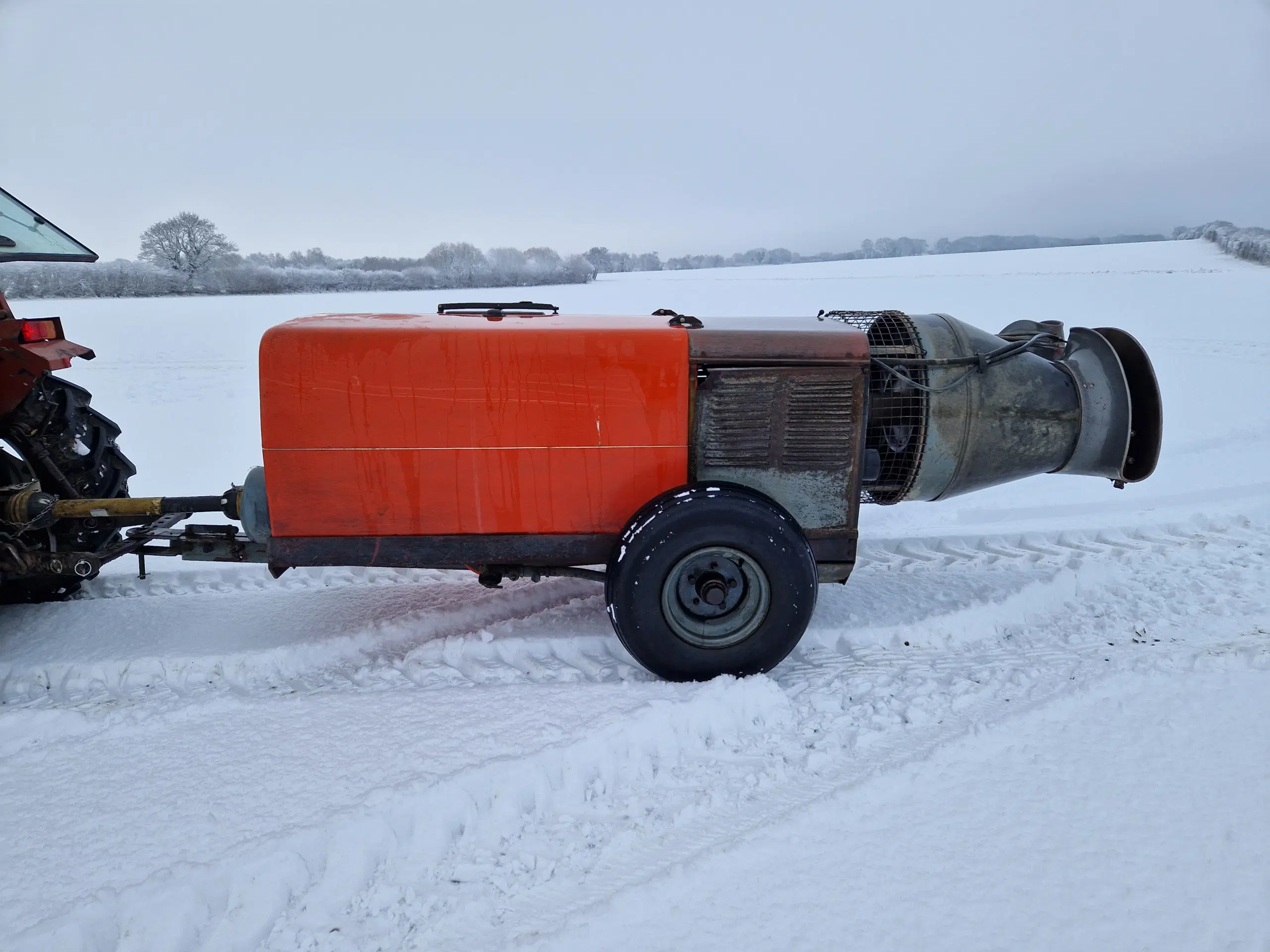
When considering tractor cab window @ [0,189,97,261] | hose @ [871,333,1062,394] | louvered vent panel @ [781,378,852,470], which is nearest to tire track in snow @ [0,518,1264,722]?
louvered vent panel @ [781,378,852,470]

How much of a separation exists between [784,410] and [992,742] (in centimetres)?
154

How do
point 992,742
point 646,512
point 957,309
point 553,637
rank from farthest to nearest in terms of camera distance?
1. point 957,309
2. point 553,637
3. point 646,512
4. point 992,742

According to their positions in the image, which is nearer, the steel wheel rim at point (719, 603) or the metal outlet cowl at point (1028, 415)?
the steel wheel rim at point (719, 603)

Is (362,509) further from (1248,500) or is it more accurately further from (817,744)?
(1248,500)

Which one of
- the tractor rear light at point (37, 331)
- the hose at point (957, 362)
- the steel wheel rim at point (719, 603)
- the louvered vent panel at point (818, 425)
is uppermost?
the tractor rear light at point (37, 331)

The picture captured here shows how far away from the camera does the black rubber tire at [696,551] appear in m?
3.12

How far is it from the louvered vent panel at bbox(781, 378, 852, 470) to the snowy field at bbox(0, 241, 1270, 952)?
0.90 m

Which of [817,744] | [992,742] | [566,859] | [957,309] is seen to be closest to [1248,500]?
[992,742]

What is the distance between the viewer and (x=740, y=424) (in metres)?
3.34

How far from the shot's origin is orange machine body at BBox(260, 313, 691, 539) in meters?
3.13

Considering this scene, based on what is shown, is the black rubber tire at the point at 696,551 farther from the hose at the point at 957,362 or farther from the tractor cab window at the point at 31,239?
the tractor cab window at the point at 31,239

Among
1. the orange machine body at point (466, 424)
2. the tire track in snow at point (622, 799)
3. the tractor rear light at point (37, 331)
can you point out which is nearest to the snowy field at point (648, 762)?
the tire track in snow at point (622, 799)

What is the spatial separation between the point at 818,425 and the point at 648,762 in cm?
161

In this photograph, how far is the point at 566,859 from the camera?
2289mm
